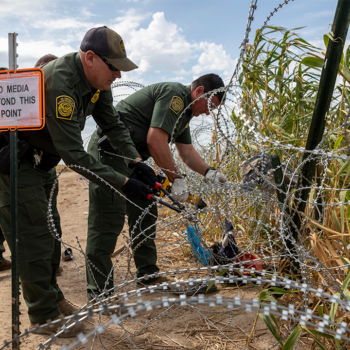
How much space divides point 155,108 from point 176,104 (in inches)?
7.3

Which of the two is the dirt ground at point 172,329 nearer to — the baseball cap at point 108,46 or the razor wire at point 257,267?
the razor wire at point 257,267

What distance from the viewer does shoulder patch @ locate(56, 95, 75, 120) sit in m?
1.93

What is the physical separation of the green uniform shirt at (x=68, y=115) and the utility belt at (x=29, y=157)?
0.13ft

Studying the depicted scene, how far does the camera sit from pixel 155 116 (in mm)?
2742

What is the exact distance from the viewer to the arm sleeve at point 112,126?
2578 mm

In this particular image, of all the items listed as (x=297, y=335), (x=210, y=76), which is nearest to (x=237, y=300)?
(x=297, y=335)

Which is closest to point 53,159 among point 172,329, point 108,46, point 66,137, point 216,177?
point 66,137

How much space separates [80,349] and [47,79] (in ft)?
5.44

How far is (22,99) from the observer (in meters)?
1.79

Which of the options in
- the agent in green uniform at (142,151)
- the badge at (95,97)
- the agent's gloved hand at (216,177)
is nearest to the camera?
the badge at (95,97)

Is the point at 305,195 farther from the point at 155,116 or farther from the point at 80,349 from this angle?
the point at 80,349

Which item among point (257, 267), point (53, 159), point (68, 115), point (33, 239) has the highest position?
point (68, 115)

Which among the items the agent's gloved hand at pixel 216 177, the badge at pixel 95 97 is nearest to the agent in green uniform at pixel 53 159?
the badge at pixel 95 97

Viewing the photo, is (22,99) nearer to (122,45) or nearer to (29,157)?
(29,157)
